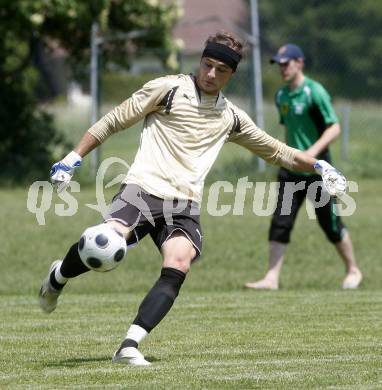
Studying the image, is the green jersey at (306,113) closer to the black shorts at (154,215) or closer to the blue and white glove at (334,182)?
the blue and white glove at (334,182)

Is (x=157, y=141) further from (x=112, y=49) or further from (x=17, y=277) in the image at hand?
(x=112, y=49)

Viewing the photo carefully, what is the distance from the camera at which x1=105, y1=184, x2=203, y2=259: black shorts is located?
676cm

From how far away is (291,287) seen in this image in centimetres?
1176

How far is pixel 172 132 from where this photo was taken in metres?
6.91

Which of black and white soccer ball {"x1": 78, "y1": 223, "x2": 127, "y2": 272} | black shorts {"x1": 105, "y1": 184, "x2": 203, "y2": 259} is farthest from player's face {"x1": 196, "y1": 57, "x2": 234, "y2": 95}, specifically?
black and white soccer ball {"x1": 78, "y1": 223, "x2": 127, "y2": 272}

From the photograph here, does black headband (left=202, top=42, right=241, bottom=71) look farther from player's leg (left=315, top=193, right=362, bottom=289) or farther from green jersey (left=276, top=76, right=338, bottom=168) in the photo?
player's leg (left=315, top=193, right=362, bottom=289)

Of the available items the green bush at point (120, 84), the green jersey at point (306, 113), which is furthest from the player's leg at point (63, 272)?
the green bush at point (120, 84)

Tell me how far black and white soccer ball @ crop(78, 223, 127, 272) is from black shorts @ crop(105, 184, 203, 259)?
1.09ft

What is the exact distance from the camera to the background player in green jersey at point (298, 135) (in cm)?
1080

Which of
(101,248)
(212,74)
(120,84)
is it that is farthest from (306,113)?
(120,84)

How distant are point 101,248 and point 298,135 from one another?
4866 mm

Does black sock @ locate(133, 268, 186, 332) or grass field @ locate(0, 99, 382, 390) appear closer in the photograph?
grass field @ locate(0, 99, 382, 390)

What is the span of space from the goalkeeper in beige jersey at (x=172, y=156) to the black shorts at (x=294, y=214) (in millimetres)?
3783

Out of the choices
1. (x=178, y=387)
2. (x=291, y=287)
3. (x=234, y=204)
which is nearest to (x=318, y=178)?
(x=291, y=287)
